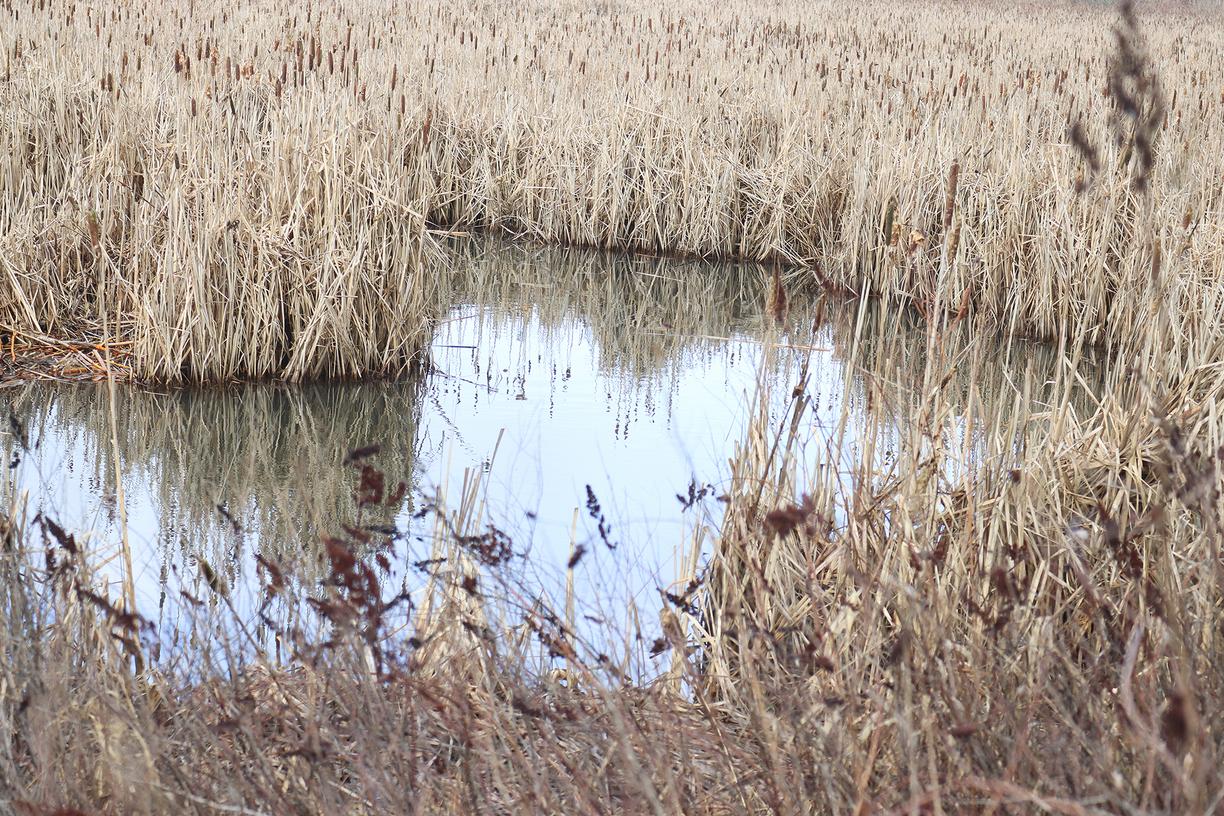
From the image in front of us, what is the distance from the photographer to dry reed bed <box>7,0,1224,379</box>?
4.13 m

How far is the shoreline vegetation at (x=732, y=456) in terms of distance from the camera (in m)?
1.46

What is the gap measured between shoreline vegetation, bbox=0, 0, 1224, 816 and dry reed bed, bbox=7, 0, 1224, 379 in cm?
3

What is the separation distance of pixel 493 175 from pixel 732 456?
370 cm

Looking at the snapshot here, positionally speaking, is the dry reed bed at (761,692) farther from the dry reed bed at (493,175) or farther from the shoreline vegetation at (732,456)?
the dry reed bed at (493,175)

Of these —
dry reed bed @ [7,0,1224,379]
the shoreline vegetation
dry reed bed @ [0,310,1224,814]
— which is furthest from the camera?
dry reed bed @ [7,0,1224,379]

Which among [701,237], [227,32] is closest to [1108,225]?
[701,237]

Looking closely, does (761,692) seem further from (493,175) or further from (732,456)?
(493,175)

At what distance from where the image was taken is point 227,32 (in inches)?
326

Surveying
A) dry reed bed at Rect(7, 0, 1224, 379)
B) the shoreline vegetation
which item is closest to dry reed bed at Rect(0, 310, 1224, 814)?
the shoreline vegetation

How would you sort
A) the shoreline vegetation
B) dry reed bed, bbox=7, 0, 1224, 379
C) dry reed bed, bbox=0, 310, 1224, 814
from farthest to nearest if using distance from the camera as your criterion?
1. dry reed bed, bbox=7, 0, 1224, 379
2. the shoreline vegetation
3. dry reed bed, bbox=0, 310, 1224, 814

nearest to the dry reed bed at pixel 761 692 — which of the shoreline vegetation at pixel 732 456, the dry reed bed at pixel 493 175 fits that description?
the shoreline vegetation at pixel 732 456

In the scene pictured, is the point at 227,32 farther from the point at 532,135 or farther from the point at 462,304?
the point at 462,304

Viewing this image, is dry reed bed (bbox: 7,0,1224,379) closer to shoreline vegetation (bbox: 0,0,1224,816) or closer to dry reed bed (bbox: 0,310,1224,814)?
shoreline vegetation (bbox: 0,0,1224,816)

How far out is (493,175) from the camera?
6.96 metres
